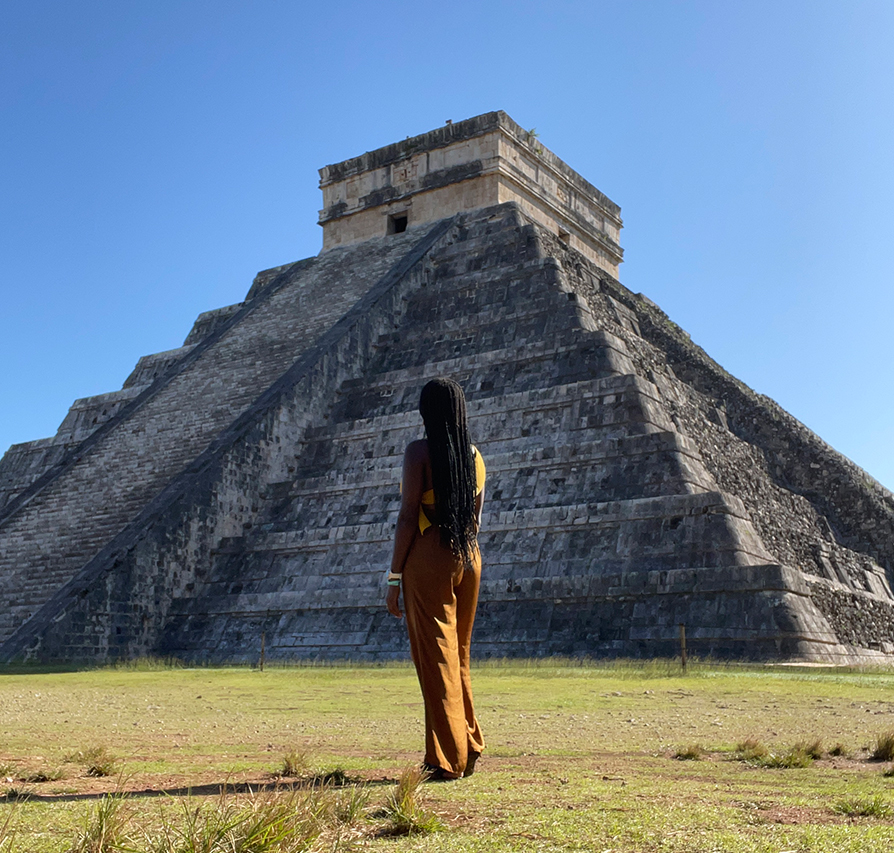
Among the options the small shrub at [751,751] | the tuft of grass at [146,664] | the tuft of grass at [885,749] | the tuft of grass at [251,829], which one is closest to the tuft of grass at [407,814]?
the tuft of grass at [251,829]

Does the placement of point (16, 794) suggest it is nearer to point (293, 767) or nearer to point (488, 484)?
point (293, 767)

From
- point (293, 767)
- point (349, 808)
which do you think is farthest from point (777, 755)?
point (349, 808)

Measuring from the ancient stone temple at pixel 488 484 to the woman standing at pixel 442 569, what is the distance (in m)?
7.42

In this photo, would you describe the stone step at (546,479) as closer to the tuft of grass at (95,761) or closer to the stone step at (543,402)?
the stone step at (543,402)

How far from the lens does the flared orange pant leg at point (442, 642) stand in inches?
167

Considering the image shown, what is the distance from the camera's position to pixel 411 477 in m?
4.61

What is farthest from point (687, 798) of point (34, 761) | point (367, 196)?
point (367, 196)

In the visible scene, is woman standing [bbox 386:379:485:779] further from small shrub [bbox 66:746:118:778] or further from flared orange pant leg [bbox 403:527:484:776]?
small shrub [bbox 66:746:118:778]

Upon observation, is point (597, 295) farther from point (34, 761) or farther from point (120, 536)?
point (34, 761)

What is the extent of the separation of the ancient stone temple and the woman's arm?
7.60 meters

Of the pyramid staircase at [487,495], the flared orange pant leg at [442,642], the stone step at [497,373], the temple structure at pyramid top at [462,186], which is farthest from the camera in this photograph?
the temple structure at pyramid top at [462,186]

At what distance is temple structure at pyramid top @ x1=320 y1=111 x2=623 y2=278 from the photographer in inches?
894

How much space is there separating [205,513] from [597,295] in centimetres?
877

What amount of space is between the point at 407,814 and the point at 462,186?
68.1 feet
